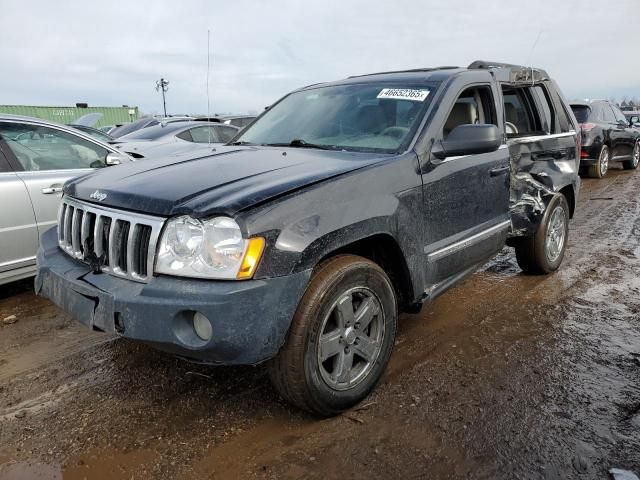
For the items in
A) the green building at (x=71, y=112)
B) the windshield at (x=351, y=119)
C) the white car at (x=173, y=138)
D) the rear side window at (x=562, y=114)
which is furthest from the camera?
the green building at (x=71, y=112)

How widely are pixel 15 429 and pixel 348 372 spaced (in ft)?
5.74

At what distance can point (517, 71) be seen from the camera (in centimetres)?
Result: 439

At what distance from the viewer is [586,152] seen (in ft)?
37.6

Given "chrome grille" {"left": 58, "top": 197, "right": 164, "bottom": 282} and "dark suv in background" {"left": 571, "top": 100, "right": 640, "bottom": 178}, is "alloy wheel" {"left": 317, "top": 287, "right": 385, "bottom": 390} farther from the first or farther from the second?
"dark suv in background" {"left": 571, "top": 100, "right": 640, "bottom": 178}

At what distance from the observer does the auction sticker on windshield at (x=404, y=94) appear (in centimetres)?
333

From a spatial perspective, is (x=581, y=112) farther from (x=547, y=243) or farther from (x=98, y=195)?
(x=98, y=195)

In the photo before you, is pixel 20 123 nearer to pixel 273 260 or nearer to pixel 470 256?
pixel 273 260

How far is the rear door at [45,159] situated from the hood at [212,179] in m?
1.54

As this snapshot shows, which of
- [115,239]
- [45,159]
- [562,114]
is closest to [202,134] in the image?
[45,159]

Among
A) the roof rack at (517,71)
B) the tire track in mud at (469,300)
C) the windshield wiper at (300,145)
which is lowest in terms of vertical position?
the tire track in mud at (469,300)

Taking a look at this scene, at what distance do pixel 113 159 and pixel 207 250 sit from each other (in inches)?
125

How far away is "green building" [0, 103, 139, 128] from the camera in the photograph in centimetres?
2830

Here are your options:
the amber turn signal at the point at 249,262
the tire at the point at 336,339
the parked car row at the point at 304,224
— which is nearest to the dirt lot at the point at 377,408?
the tire at the point at 336,339

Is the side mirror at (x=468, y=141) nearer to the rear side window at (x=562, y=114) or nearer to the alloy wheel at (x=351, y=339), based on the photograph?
the alloy wheel at (x=351, y=339)
